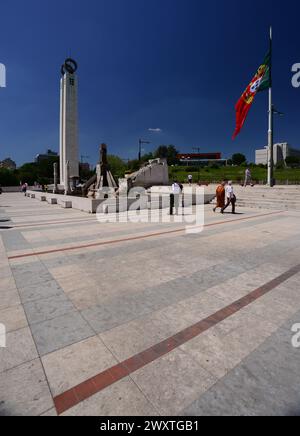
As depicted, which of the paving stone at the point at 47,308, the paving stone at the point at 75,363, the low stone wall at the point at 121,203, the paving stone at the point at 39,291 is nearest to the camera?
the paving stone at the point at 75,363

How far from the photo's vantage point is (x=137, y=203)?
17.0m

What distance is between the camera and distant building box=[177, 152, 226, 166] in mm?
139500

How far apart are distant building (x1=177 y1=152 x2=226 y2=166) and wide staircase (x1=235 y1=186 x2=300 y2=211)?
119m

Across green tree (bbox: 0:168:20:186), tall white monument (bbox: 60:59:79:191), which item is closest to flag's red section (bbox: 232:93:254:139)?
tall white monument (bbox: 60:59:79:191)

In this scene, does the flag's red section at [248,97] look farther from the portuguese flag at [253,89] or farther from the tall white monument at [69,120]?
the tall white monument at [69,120]

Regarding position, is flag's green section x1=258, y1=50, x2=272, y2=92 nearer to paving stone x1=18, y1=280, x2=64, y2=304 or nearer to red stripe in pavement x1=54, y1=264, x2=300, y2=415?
red stripe in pavement x1=54, y1=264, x2=300, y2=415

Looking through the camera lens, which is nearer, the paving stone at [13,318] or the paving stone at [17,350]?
the paving stone at [17,350]

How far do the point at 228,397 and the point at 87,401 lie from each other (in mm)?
1215

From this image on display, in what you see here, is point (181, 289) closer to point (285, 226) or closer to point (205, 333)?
point (205, 333)

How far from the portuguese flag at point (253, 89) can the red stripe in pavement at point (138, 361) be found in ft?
70.6

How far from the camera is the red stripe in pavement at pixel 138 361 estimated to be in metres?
2.21

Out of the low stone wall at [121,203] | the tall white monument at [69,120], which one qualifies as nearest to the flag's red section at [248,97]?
the low stone wall at [121,203]

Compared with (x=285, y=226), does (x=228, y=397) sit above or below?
below
